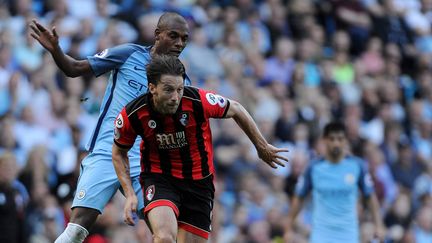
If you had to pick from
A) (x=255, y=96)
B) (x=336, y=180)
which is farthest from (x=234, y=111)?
(x=255, y=96)

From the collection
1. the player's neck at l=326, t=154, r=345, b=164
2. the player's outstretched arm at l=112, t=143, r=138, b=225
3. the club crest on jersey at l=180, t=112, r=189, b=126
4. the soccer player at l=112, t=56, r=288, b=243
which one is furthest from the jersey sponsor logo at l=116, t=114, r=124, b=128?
the player's neck at l=326, t=154, r=345, b=164

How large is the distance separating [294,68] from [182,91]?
10177 mm

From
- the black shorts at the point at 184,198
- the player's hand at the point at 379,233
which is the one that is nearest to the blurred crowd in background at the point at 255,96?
the player's hand at the point at 379,233

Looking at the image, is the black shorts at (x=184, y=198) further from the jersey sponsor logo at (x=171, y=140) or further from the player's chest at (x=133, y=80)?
the player's chest at (x=133, y=80)

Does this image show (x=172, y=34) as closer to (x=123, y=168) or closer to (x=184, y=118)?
(x=184, y=118)

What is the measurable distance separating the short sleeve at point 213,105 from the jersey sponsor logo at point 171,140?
0.94 feet

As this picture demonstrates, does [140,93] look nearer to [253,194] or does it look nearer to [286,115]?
[253,194]

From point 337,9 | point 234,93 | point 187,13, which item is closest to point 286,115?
point 234,93

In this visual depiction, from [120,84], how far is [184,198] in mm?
1293

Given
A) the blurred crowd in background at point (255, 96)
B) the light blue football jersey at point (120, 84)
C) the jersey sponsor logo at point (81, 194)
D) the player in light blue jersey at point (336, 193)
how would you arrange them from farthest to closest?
the blurred crowd in background at point (255, 96), the player in light blue jersey at point (336, 193), the light blue football jersey at point (120, 84), the jersey sponsor logo at point (81, 194)

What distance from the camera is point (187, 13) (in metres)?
17.4

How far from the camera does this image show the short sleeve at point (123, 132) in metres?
8.87

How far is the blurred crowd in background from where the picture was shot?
13484 mm

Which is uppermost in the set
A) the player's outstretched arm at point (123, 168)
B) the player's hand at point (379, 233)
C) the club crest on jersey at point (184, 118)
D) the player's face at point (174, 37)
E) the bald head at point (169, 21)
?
the bald head at point (169, 21)
